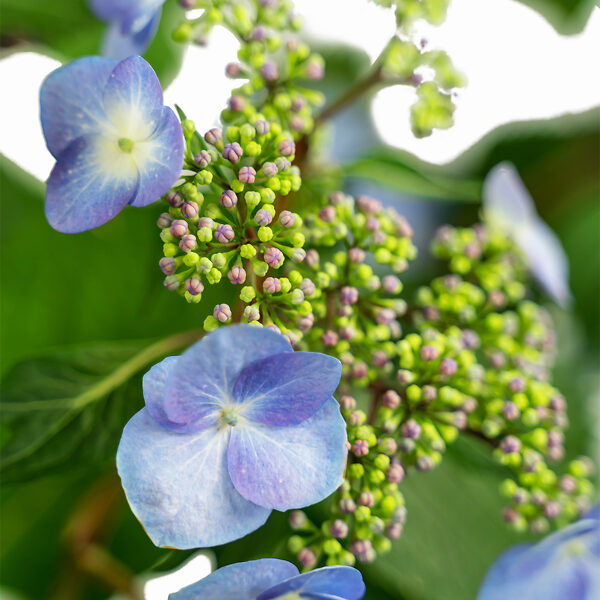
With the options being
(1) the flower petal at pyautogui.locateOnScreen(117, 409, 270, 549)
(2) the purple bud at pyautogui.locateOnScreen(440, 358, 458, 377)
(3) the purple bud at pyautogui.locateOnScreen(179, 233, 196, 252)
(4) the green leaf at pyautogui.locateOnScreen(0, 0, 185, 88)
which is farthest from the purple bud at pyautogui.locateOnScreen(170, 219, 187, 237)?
(4) the green leaf at pyautogui.locateOnScreen(0, 0, 185, 88)

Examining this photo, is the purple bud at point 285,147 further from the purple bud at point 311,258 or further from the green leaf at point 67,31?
the green leaf at point 67,31

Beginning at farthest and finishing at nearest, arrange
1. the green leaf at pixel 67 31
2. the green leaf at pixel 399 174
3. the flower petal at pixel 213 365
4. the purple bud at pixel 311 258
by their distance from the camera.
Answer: the green leaf at pixel 67 31 < the green leaf at pixel 399 174 < the purple bud at pixel 311 258 < the flower petal at pixel 213 365

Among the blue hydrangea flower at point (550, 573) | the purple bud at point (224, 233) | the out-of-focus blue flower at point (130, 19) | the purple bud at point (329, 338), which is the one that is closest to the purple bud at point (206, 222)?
the purple bud at point (224, 233)

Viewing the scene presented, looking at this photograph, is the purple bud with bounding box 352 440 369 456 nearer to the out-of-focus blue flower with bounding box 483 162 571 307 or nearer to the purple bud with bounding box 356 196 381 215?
the purple bud with bounding box 356 196 381 215

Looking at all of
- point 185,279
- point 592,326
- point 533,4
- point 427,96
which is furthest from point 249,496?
point 592,326

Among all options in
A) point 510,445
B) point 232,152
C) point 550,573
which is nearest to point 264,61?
point 232,152
